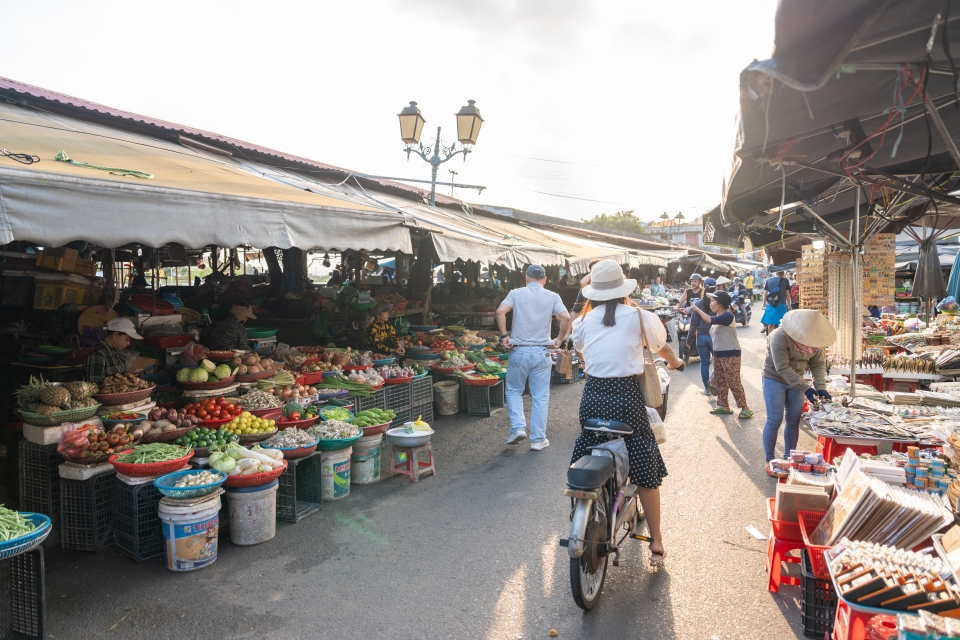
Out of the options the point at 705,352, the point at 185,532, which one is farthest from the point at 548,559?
the point at 705,352

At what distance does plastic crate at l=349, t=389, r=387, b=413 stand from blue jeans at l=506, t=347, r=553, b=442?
5.33ft

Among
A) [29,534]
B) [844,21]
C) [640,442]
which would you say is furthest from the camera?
[640,442]

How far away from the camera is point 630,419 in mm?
3955

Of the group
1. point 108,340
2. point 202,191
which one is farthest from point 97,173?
point 108,340

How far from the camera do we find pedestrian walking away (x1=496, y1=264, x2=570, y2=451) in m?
7.30

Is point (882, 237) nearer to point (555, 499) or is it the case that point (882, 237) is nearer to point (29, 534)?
point (555, 499)

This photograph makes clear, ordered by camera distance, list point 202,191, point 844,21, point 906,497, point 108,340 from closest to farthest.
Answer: point 844,21
point 906,497
point 202,191
point 108,340

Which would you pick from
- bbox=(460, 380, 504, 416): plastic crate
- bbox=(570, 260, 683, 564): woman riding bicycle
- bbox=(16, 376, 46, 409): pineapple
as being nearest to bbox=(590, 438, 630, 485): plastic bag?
bbox=(570, 260, 683, 564): woman riding bicycle

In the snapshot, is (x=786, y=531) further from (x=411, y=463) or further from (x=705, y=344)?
(x=705, y=344)

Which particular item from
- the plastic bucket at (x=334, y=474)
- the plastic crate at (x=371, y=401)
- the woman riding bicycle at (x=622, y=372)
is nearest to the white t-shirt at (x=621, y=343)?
the woman riding bicycle at (x=622, y=372)

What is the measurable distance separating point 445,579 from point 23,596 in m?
2.43

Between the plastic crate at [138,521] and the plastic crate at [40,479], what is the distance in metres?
0.64

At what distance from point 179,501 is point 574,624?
9.32ft

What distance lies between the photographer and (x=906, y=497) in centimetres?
333
